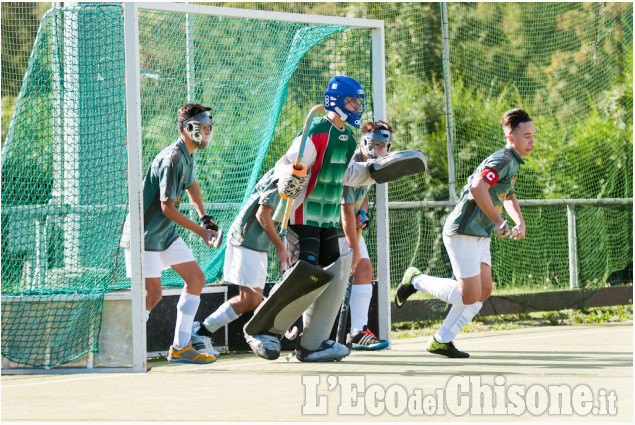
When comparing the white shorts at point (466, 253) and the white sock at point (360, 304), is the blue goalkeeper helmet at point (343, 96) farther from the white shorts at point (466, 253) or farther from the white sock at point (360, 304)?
the white sock at point (360, 304)

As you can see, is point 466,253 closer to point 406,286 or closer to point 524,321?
point 406,286

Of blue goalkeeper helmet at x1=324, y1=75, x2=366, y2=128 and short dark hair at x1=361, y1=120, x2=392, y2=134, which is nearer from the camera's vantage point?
blue goalkeeper helmet at x1=324, y1=75, x2=366, y2=128

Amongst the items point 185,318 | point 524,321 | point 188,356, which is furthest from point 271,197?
point 524,321

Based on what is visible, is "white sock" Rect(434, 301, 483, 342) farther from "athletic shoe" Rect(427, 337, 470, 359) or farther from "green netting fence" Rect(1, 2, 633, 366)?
"green netting fence" Rect(1, 2, 633, 366)

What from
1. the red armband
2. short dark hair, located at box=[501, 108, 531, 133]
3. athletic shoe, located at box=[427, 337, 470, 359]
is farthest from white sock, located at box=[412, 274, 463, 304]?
short dark hair, located at box=[501, 108, 531, 133]

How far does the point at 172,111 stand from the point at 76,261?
1.84m

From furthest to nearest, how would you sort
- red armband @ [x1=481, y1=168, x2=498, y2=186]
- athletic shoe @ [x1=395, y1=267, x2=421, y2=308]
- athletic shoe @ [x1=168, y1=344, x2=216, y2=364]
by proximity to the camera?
1. athletic shoe @ [x1=395, y1=267, x2=421, y2=308]
2. athletic shoe @ [x1=168, y1=344, x2=216, y2=364]
3. red armband @ [x1=481, y1=168, x2=498, y2=186]

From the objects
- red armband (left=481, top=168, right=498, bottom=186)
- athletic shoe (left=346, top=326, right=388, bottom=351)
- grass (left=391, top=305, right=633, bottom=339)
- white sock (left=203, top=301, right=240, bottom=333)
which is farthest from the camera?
grass (left=391, top=305, right=633, bottom=339)

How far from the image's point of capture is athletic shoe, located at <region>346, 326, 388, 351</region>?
9281 millimetres

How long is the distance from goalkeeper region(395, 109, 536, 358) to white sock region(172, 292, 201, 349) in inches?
72.1

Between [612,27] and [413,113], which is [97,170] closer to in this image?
[413,113]

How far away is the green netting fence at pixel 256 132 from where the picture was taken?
8.32m

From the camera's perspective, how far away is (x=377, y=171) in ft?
25.5

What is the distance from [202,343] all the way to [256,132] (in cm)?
217
